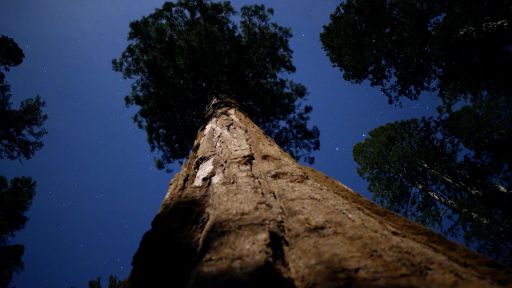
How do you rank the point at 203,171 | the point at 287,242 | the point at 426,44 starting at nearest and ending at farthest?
the point at 287,242 < the point at 203,171 < the point at 426,44

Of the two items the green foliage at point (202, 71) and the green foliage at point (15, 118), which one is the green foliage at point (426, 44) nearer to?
the green foliage at point (202, 71)

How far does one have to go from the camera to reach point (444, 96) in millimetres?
10852

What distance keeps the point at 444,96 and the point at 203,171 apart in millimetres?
11463

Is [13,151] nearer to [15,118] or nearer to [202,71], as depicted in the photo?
[15,118]

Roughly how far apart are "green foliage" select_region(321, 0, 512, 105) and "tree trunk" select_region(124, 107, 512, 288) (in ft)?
30.1

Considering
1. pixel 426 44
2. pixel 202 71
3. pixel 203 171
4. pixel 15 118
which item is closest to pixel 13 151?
pixel 15 118

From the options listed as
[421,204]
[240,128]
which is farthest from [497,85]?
[240,128]

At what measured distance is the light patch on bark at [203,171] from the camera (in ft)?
8.33

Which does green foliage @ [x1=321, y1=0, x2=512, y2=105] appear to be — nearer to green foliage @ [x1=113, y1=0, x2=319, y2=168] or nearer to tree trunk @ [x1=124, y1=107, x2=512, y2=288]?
green foliage @ [x1=113, y1=0, x2=319, y2=168]

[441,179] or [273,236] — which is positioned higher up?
[441,179]

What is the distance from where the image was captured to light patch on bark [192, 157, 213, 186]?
2.54 metres

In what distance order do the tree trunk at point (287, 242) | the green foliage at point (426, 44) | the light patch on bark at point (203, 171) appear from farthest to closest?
1. the green foliage at point (426, 44)
2. the light patch on bark at point (203, 171)
3. the tree trunk at point (287, 242)

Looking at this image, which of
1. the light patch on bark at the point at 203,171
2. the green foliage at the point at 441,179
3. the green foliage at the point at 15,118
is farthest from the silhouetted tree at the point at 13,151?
the green foliage at the point at 441,179

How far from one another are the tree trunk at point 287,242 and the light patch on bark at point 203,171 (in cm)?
2
